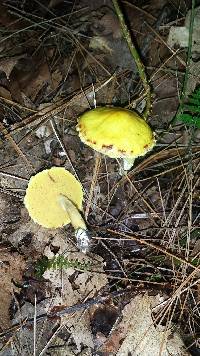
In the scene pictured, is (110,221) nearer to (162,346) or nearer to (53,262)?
(53,262)

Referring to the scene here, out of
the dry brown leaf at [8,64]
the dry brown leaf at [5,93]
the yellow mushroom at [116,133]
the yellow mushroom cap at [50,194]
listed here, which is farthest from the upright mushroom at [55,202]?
the dry brown leaf at [8,64]

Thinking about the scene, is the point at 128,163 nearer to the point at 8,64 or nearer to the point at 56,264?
the point at 56,264

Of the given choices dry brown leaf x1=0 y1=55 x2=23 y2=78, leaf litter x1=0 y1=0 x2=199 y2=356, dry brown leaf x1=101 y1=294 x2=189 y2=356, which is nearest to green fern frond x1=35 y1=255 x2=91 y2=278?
leaf litter x1=0 y1=0 x2=199 y2=356

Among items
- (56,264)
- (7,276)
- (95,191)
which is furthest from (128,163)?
(7,276)

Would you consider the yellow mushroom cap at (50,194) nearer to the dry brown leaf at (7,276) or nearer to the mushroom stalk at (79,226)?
the mushroom stalk at (79,226)

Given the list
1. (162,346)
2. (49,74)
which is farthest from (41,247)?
(49,74)

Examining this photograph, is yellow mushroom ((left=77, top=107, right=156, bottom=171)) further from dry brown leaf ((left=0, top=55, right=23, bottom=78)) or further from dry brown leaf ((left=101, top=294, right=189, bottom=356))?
dry brown leaf ((left=0, top=55, right=23, bottom=78))
